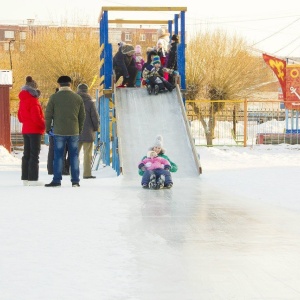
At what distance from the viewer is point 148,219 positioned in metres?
8.20

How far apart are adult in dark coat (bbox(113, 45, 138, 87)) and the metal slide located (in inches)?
28.5

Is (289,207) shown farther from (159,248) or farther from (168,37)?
(168,37)

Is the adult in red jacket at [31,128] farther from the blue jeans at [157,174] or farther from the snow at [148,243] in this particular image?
the blue jeans at [157,174]

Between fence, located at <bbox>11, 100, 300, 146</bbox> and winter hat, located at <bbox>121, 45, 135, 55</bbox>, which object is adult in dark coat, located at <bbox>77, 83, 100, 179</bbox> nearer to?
winter hat, located at <bbox>121, 45, 135, 55</bbox>

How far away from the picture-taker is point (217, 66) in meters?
47.9

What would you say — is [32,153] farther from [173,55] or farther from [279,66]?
[279,66]

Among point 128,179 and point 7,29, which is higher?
point 7,29

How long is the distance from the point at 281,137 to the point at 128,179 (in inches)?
715

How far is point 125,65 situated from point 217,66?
96.3ft

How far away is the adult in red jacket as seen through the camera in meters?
12.5

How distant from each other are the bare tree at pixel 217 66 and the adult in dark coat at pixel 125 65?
2835 centimetres

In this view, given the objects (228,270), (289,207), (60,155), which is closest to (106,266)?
(228,270)

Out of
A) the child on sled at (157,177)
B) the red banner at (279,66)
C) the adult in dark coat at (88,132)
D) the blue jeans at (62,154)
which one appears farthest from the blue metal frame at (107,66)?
the red banner at (279,66)

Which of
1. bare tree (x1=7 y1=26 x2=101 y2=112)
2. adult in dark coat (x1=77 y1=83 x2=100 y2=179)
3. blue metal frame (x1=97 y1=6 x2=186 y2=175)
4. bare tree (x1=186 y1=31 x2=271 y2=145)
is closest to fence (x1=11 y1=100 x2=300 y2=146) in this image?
bare tree (x1=186 y1=31 x2=271 y2=145)
